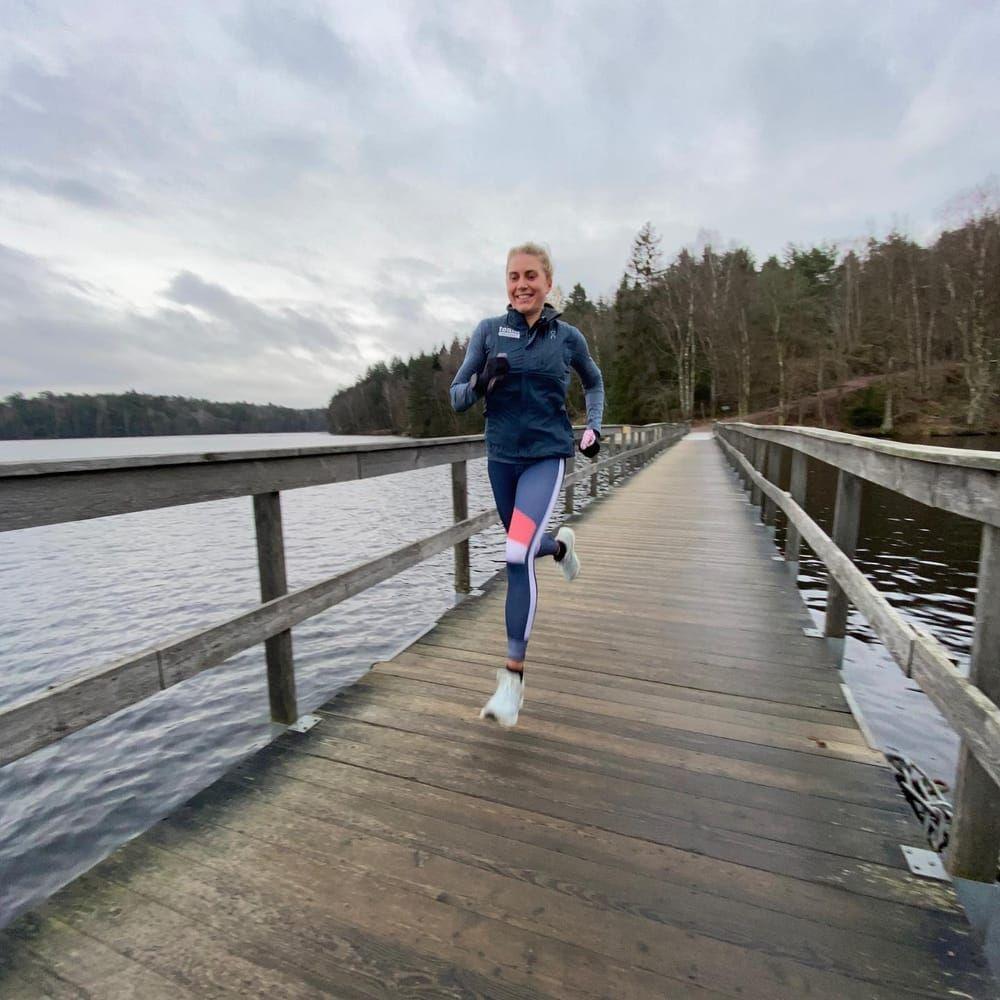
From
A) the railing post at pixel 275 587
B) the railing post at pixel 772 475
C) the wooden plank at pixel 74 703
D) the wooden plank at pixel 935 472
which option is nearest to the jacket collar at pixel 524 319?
the railing post at pixel 275 587

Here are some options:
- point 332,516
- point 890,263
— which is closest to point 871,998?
point 332,516

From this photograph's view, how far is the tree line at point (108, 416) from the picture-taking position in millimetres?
82375

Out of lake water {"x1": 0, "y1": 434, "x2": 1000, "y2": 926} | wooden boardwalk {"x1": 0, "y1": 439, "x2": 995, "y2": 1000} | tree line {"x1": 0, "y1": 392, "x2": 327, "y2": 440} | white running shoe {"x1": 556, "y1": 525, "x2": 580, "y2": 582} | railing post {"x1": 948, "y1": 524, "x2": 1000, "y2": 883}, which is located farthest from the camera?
tree line {"x1": 0, "y1": 392, "x2": 327, "y2": 440}

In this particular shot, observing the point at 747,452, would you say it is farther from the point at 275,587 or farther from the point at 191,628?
the point at 275,587

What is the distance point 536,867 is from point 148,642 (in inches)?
267

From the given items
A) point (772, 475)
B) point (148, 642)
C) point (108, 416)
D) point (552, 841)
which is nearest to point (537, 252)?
point (552, 841)

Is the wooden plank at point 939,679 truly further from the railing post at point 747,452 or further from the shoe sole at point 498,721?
the railing post at point 747,452

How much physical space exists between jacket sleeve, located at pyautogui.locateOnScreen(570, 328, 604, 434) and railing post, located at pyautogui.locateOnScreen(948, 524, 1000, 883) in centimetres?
161

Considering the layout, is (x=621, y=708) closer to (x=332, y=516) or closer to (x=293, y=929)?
(x=293, y=929)

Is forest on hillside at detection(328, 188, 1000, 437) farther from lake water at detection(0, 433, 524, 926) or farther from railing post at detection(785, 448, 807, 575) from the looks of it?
railing post at detection(785, 448, 807, 575)

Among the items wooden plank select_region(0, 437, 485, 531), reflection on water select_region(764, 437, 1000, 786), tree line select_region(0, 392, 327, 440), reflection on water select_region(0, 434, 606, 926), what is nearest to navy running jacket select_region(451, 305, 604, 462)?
wooden plank select_region(0, 437, 485, 531)

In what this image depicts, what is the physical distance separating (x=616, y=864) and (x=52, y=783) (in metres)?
4.60

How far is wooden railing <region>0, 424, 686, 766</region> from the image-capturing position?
1.60 metres

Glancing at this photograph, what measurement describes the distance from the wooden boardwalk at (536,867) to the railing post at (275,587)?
0.23 metres
